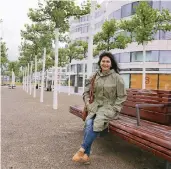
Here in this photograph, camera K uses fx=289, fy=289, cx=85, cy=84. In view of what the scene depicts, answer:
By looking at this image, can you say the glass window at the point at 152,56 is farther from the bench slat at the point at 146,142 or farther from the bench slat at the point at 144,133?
the bench slat at the point at 146,142

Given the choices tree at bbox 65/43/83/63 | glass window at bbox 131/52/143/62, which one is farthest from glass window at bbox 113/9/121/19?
tree at bbox 65/43/83/63

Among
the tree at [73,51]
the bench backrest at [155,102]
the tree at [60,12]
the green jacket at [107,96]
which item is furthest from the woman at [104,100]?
the tree at [73,51]

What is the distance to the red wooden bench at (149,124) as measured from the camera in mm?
3322

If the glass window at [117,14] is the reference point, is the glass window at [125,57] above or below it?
below

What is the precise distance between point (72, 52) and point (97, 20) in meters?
27.4

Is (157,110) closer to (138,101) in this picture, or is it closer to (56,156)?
(138,101)

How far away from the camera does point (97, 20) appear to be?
190 ft

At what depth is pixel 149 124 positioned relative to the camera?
173 inches

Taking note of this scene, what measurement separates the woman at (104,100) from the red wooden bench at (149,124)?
0.83 feet

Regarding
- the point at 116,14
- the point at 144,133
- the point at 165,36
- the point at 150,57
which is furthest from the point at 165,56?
the point at 144,133

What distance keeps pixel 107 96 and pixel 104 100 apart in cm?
8

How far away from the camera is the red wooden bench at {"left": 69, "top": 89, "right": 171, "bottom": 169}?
332cm

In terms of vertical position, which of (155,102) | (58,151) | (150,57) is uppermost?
(150,57)

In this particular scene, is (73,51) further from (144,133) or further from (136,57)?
(144,133)
